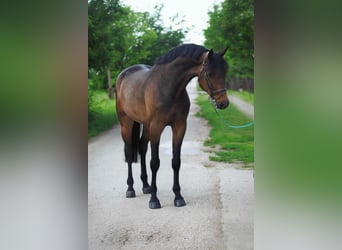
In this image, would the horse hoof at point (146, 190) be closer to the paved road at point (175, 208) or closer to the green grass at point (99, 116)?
the paved road at point (175, 208)

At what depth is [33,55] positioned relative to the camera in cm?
206

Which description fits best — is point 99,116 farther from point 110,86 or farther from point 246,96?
point 246,96

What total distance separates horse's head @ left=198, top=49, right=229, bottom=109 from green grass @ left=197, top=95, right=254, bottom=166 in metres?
1.64

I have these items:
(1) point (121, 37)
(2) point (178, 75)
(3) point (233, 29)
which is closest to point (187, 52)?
(2) point (178, 75)

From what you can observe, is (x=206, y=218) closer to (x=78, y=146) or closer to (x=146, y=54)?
(x=78, y=146)

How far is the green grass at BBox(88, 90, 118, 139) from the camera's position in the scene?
6.24 m

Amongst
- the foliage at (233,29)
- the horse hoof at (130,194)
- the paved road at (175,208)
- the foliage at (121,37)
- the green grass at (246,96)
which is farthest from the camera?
the green grass at (246,96)

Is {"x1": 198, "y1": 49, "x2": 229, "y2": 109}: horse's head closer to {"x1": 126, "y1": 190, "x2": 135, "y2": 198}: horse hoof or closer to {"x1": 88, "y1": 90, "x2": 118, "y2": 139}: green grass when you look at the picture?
{"x1": 126, "y1": 190, "x2": 135, "y2": 198}: horse hoof

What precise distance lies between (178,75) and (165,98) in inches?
9.7

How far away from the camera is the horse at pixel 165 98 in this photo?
140 inches

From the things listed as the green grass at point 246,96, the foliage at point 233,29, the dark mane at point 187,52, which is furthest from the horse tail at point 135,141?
the green grass at point 246,96

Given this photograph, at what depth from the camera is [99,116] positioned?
20.7ft

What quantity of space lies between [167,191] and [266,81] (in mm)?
2610

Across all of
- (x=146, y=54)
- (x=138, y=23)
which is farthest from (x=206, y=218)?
(x=138, y=23)
